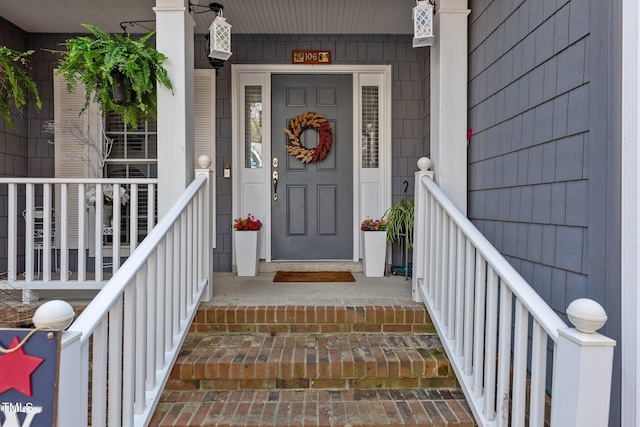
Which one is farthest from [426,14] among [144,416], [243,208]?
[144,416]

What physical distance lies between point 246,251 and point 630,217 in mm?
2805

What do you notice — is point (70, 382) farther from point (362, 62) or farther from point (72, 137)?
point (362, 62)

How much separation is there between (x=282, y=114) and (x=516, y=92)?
2.34m

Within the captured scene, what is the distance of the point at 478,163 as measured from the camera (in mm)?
2516

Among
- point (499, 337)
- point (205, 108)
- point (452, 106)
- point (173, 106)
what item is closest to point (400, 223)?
point (452, 106)

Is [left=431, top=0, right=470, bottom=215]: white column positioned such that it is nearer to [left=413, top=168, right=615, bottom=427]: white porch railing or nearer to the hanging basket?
[left=413, top=168, right=615, bottom=427]: white porch railing

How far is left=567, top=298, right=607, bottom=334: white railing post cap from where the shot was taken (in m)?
1.12

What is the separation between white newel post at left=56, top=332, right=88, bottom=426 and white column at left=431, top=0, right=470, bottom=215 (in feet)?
6.88

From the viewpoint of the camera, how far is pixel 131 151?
157 inches

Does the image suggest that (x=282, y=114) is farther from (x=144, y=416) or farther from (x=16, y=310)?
(x=144, y=416)

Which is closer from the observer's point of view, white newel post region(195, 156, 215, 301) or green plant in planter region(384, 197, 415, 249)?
white newel post region(195, 156, 215, 301)

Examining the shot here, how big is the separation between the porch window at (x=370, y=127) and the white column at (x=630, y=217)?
265cm

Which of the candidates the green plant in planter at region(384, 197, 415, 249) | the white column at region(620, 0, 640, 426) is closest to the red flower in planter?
the green plant in planter at region(384, 197, 415, 249)

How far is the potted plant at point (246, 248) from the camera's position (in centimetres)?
357
